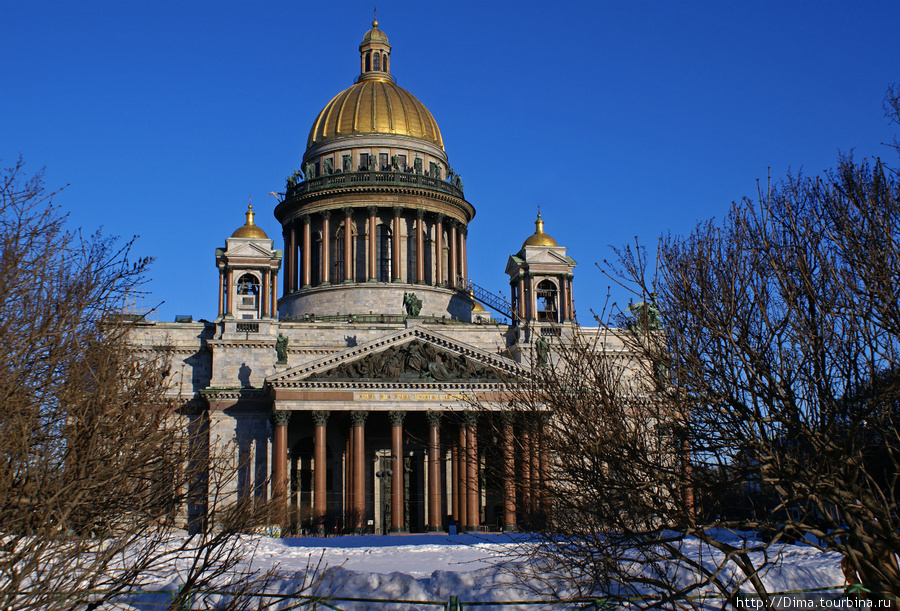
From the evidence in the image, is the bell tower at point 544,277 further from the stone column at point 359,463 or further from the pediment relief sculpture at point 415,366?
the stone column at point 359,463

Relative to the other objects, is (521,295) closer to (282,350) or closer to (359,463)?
(282,350)

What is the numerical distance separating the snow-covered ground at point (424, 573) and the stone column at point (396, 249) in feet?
112

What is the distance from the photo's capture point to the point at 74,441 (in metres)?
16.9

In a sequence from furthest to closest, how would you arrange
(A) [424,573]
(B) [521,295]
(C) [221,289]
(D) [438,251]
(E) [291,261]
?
(E) [291,261], (D) [438,251], (B) [521,295], (C) [221,289], (A) [424,573]

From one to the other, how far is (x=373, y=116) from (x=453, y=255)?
38.6ft

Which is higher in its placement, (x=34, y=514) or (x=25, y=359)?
(x=25, y=359)

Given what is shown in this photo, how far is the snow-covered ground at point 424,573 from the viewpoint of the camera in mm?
21406

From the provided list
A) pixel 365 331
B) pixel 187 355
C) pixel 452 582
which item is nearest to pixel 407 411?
pixel 365 331

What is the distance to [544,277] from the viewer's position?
65.3 meters

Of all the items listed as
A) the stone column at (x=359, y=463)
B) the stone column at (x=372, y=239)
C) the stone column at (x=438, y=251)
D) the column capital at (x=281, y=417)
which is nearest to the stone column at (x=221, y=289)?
the column capital at (x=281, y=417)

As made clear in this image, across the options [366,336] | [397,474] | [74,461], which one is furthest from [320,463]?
[74,461]

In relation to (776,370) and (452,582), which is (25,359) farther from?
(776,370)

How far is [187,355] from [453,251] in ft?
71.7

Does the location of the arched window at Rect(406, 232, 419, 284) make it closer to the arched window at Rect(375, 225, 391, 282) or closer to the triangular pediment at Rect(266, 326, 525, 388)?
the arched window at Rect(375, 225, 391, 282)
